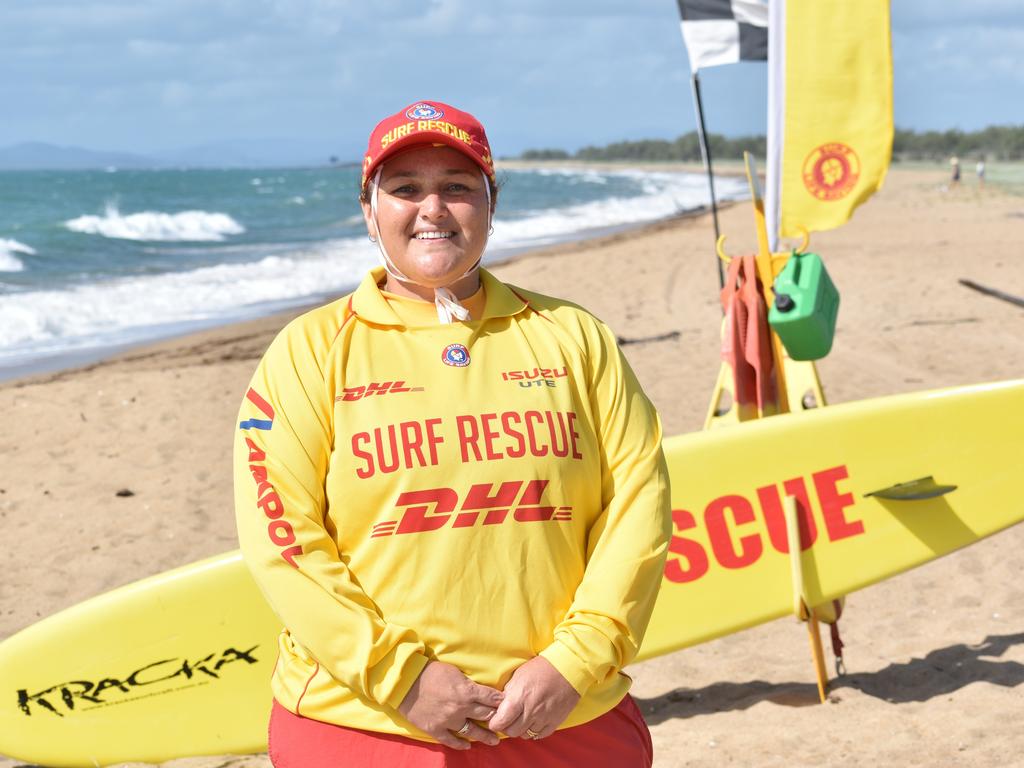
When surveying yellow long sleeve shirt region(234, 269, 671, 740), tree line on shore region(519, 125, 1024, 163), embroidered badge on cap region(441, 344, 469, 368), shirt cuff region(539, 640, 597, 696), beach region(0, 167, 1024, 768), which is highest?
tree line on shore region(519, 125, 1024, 163)

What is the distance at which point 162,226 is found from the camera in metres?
32.0

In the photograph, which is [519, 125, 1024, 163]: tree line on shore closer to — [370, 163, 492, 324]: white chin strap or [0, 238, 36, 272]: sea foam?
[370, 163, 492, 324]: white chin strap

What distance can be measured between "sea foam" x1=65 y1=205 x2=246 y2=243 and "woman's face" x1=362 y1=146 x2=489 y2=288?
2691 centimetres

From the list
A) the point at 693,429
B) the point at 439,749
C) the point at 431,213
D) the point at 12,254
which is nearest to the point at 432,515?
the point at 439,749

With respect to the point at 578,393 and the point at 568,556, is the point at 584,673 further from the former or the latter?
the point at 578,393

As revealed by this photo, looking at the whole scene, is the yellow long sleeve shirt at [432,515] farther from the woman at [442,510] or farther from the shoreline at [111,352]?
the shoreline at [111,352]

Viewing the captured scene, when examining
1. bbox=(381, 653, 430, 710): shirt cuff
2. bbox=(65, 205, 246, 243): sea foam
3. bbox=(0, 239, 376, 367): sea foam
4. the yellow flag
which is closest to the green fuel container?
the yellow flag

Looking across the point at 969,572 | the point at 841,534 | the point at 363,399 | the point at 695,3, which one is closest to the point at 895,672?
the point at 841,534

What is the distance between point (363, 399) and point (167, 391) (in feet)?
21.5

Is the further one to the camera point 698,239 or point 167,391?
point 698,239

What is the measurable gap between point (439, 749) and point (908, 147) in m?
83.7

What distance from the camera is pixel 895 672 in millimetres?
3818

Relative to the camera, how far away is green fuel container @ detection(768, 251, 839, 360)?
366 cm

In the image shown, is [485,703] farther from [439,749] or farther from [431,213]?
[431,213]
